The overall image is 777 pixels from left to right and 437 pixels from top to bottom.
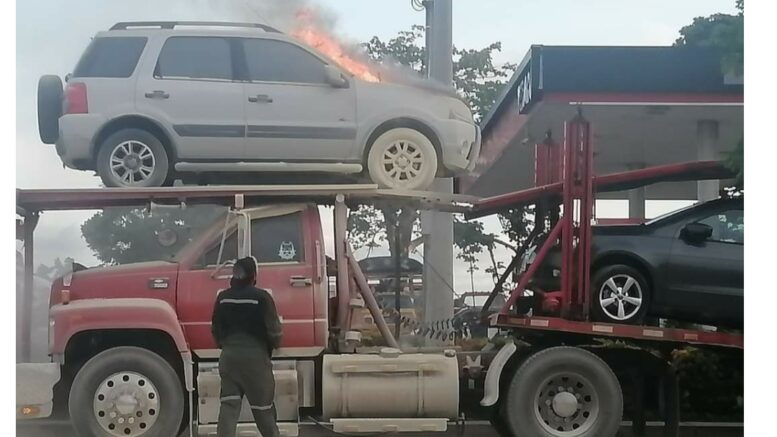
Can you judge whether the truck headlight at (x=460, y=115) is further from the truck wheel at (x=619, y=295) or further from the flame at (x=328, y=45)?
the truck wheel at (x=619, y=295)

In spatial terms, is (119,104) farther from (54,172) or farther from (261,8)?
(261,8)

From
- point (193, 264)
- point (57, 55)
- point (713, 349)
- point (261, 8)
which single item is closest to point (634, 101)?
point (713, 349)

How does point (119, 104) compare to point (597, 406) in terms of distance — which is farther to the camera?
point (597, 406)

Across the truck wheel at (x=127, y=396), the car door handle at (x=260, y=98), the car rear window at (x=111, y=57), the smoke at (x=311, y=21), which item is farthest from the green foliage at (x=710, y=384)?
the car rear window at (x=111, y=57)

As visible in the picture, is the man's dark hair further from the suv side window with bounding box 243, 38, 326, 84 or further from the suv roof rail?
the suv roof rail

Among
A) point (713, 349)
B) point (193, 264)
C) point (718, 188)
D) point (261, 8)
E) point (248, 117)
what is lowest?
point (713, 349)

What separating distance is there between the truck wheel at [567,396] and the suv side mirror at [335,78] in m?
2.21

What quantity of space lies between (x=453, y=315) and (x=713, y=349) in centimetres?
177

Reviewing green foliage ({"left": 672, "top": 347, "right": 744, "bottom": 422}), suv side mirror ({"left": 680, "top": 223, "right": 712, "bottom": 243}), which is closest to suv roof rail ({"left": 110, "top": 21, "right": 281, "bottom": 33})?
suv side mirror ({"left": 680, "top": 223, "right": 712, "bottom": 243})

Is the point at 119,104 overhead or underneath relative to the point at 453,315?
overhead

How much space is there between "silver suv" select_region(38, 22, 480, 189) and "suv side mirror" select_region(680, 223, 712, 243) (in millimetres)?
1492

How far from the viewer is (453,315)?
6637 mm

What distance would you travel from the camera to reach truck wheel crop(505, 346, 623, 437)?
6887 mm

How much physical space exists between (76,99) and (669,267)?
13.0 feet
